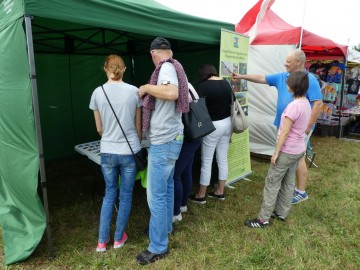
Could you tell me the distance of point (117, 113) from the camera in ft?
7.19

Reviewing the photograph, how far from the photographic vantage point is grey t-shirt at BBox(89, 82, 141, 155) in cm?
217

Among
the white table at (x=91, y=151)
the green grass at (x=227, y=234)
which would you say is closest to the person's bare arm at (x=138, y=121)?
the white table at (x=91, y=151)

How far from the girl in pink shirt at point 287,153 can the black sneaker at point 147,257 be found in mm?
979

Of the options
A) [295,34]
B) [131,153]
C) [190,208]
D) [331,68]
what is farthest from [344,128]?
[131,153]

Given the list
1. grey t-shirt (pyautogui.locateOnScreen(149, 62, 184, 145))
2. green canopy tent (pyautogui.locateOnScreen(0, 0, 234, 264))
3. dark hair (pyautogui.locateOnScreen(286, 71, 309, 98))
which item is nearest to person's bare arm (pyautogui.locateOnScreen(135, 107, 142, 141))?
grey t-shirt (pyautogui.locateOnScreen(149, 62, 184, 145))

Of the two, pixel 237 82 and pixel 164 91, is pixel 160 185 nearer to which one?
pixel 164 91

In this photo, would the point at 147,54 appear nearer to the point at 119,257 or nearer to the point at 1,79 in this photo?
the point at 1,79

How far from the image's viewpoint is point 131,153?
226 cm

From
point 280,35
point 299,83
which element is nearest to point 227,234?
point 299,83

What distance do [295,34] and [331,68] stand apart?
2.67 meters

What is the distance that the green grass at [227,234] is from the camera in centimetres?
235

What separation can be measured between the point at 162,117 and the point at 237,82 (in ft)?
6.49

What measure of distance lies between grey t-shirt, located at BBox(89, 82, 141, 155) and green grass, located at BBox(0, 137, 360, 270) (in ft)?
2.91

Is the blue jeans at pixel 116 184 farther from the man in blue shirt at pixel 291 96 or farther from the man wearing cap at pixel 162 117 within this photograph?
the man in blue shirt at pixel 291 96
